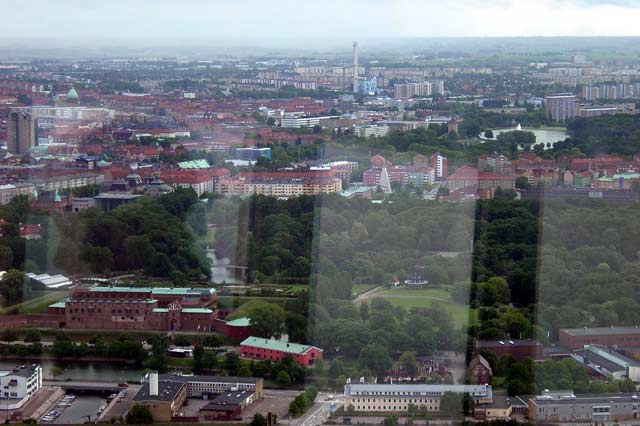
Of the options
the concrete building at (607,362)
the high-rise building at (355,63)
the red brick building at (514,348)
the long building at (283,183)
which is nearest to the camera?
the concrete building at (607,362)

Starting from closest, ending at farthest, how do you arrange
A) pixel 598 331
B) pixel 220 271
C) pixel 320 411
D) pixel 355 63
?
pixel 320 411
pixel 598 331
pixel 220 271
pixel 355 63

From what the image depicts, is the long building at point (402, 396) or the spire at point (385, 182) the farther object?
the spire at point (385, 182)

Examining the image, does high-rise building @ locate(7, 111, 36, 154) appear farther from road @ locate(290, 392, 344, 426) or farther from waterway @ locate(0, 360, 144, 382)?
road @ locate(290, 392, 344, 426)

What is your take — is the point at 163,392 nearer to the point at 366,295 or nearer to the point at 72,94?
the point at 366,295

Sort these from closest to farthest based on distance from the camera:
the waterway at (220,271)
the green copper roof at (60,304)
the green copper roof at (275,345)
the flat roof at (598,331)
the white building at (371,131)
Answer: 1. the green copper roof at (275,345)
2. the flat roof at (598,331)
3. the green copper roof at (60,304)
4. the waterway at (220,271)
5. the white building at (371,131)

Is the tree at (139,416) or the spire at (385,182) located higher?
the spire at (385,182)

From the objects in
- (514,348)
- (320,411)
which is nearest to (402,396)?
(320,411)

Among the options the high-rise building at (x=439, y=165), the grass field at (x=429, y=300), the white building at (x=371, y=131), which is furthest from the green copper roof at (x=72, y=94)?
the grass field at (x=429, y=300)

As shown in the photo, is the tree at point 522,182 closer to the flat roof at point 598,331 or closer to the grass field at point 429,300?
the grass field at point 429,300
